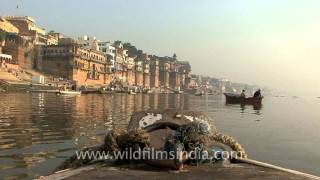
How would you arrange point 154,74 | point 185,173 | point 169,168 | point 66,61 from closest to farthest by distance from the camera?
point 185,173
point 169,168
point 66,61
point 154,74

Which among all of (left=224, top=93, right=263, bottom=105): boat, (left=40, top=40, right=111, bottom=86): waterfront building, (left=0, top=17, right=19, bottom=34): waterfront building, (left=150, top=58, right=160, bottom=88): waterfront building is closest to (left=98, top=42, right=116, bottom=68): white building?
(left=40, top=40, right=111, bottom=86): waterfront building

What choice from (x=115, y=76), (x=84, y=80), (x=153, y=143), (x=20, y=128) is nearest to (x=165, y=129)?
(x=153, y=143)

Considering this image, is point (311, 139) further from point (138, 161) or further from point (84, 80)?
point (84, 80)

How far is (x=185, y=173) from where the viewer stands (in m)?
6.06

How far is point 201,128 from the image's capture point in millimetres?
7121

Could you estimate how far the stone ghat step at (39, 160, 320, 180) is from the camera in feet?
19.2

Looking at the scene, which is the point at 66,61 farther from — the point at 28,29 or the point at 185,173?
the point at 185,173

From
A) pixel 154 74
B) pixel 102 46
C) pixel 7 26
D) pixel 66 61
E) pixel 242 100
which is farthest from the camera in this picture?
pixel 154 74

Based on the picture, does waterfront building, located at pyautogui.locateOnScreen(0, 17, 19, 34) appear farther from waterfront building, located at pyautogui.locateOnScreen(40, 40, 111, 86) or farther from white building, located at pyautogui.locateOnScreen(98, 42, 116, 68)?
white building, located at pyautogui.locateOnScreen(98, 42, 116, 68)

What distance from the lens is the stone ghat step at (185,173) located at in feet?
19.2

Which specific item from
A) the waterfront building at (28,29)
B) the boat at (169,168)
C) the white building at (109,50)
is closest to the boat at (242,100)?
the waterfront building at (28,29)

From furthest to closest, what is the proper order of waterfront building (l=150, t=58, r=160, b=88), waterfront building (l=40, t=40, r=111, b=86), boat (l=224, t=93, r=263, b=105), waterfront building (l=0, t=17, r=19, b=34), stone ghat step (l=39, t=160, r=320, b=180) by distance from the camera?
waterfront building (l=150, t=58, r=160, b=88)
waterfront building (l=40, t=40, r=111, b=86)
waterfront building (l=0, t=17, r=19, b=34)
boat (l=224, t=93, r=263, b=105)
stone ghat step (l=39, t=160, r=320, b=180)

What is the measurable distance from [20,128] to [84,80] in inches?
3656

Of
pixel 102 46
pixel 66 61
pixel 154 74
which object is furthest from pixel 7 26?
pixel 154 74
